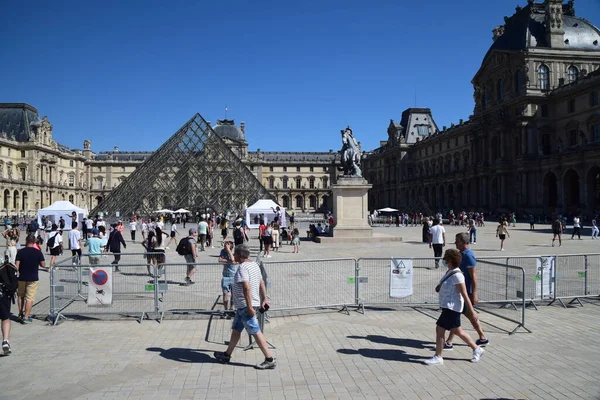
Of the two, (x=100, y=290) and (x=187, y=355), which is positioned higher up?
(x=100, y=290)

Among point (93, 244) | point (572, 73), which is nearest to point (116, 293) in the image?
point (93, 244)

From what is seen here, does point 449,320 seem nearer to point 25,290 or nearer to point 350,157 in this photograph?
point 25,290

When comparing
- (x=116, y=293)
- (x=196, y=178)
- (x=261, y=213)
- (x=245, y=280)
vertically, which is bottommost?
(x=116, y=293)

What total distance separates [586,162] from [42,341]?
4202cm

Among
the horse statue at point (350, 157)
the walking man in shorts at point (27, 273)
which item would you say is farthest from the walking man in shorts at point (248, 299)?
the horse statue at point (350, 157)

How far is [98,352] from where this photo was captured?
6.05 m

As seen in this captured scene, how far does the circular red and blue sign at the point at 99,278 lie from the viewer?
7.78 m

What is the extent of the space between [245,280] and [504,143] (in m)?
50.2

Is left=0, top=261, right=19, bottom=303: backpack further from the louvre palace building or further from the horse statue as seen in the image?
the louvre palace building

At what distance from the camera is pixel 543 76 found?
48.6 m

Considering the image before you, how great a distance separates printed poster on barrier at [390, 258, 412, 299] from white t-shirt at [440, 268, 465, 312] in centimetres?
265

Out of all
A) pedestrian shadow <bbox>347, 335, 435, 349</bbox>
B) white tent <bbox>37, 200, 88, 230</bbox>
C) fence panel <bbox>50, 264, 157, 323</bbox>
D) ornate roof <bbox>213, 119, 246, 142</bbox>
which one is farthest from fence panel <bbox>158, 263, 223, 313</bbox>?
ornate roof <bbox>213, 119, 246, 142</bbox>

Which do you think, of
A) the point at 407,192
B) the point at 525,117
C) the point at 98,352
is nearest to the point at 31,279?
the point at 98,352

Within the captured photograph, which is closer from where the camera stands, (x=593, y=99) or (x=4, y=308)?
(x=4, y=308)
